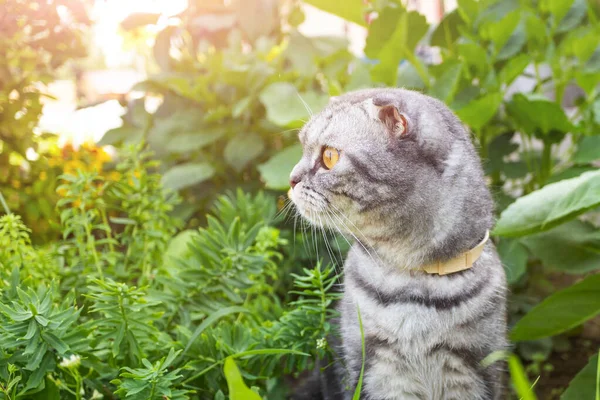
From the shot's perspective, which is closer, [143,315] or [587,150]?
[143,315]

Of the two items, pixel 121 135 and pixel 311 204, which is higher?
pixel 311 204

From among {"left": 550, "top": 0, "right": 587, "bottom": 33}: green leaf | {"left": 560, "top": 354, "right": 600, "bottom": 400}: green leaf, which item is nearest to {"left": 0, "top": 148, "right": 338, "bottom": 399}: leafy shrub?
{"left": 560, "top": 354, "right": 600, "bottom": 400}: green leaf

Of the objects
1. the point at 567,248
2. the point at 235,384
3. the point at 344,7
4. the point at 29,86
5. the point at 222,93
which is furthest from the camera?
the point at 222,93

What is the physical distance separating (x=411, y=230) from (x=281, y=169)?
810mm

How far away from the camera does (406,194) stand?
124cm

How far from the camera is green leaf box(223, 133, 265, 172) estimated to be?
2.34 metres

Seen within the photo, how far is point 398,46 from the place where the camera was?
1674 millimetres

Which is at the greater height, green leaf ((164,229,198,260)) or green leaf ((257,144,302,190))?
green leaf ((257,144,302,190))

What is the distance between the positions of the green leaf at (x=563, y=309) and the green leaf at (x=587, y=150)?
0.45 meters

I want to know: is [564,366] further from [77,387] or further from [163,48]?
[163,48]

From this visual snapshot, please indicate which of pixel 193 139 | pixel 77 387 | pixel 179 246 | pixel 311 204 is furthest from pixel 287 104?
pixel 77 387

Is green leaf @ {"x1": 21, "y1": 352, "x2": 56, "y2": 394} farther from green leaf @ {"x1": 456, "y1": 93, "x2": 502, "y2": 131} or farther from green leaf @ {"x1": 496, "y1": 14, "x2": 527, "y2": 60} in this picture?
green leaf @ {"x1": 496, "y1": 14, "x2": 527, "y2": 60}

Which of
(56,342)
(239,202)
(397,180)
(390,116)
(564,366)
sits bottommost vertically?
(564,366)

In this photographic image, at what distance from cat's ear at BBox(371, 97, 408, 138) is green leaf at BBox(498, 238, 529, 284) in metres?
0.69
